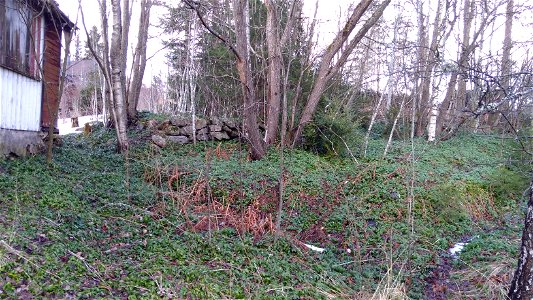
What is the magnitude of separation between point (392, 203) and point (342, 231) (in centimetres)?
164

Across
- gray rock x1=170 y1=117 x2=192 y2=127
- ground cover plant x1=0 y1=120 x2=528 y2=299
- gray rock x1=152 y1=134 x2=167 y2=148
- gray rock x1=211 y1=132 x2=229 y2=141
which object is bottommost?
ground cover plant x1=0 y1=120 x2=528 y2=299

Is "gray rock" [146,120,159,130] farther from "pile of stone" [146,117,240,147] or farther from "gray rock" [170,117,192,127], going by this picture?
"gray rock" [170,117,192,127]

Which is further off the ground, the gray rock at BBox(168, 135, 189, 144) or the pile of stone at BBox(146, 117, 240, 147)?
the pile of stone at BBox(146, 117, 240, 147)

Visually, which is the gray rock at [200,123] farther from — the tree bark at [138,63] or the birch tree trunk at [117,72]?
the tree bark at [138,63]

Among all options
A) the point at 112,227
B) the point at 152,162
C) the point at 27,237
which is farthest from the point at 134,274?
the point at 152,162

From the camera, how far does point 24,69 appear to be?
8992mm

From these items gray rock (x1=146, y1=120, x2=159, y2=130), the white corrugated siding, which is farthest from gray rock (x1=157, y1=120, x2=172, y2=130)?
the white corrugated siding

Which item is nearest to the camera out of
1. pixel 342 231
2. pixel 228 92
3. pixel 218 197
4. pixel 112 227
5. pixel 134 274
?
pixel 134 274

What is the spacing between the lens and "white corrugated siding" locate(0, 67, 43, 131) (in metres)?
8.11

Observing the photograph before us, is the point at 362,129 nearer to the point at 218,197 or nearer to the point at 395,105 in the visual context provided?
the point at 395,105

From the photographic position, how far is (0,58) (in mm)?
7887

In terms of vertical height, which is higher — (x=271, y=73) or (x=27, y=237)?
(x=271, y=73)

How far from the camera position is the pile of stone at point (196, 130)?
12641mm

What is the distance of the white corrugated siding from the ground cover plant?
863 mm
